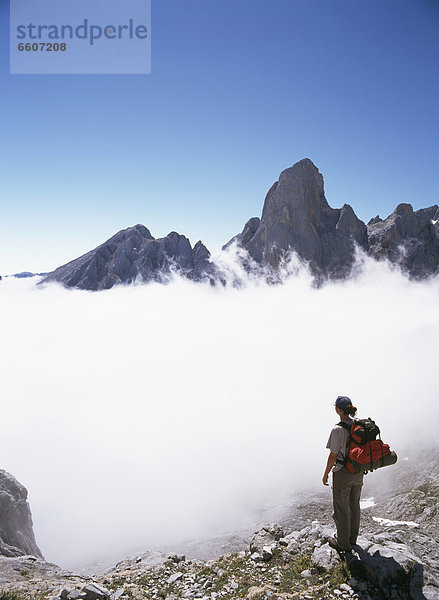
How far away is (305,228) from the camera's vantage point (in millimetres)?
141500

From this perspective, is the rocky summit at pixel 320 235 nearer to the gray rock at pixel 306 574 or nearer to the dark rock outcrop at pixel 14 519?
the dark rock outcrop at pixel 14 519

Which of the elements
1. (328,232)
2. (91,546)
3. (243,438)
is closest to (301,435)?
(243,438)

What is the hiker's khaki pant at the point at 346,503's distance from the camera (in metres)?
9.39

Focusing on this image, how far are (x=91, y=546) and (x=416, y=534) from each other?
6229cm

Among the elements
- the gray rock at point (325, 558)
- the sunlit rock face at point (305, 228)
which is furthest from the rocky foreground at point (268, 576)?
the sunlit rock face at point (305, 228)

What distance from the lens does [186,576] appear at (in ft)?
38.4

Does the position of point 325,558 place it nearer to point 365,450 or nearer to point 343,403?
point 365,450

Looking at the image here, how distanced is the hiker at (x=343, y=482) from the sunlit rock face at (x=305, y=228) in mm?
136833

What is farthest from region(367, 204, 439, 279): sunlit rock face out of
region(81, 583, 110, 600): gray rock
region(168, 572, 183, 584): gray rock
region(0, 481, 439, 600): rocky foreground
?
region(81, 583, 110, 600): gray rock

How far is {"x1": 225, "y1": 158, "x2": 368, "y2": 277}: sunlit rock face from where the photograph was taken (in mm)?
137750

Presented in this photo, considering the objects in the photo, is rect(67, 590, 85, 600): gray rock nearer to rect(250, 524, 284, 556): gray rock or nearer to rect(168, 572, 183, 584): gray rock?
rect(168, 572, 183, 584): gray rock

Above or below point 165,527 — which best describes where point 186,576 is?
above

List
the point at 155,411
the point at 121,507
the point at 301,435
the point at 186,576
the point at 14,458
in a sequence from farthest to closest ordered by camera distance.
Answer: the point at 155,411, the point at 14,458, the point at 301,435, the point at 121,507, the point at 186,576

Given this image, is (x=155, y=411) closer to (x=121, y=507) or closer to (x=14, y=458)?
(x=14, y=458)
